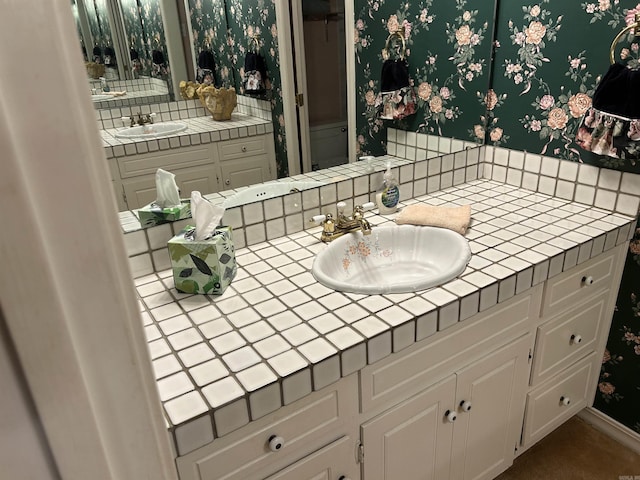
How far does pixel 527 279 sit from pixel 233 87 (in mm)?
975

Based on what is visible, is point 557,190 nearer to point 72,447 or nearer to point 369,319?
point 369,319

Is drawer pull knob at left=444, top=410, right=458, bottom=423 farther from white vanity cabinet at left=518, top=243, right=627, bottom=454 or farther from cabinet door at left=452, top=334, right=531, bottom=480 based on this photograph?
white vanity cabinet at left=518, top=243, right=627, bottom=454

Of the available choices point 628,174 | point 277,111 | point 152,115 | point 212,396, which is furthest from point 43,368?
point 628,174

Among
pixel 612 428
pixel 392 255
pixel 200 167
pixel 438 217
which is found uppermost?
pixel 200 167

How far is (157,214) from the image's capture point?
4.18 ft

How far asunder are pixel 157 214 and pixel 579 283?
127 centimetres

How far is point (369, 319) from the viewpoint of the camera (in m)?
1.07

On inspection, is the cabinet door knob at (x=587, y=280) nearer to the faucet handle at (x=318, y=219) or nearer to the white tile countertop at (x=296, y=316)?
the white tile countertop at (x=296, y=316)

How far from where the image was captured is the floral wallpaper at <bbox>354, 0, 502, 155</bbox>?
66.2 inches

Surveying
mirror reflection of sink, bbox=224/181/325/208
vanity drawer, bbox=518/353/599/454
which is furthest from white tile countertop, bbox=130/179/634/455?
vanity drawer, bbox=518/353/599/454

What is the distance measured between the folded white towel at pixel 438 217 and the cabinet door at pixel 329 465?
0.70 m

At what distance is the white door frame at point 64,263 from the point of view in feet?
0.85

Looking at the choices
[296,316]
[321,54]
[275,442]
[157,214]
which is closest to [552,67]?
[321,54]

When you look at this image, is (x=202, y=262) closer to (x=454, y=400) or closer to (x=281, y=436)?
(x=281, y=436)
